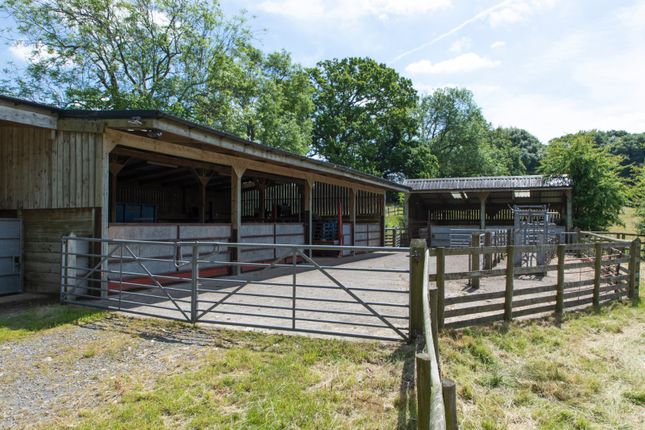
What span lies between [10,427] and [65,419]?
14.7 inches

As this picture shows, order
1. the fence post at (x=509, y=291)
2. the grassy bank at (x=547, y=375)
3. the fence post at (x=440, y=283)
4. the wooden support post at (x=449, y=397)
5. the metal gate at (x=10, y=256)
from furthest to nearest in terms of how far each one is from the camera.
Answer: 1. the metal gate at (x=10, y=256)
2. the fence post at (x=509, y=291)
3. the fence post at (x=440, y=283)
4. the grassy bank at (x=547, y=375)
5. the wooden support post at (x=449, y=397)

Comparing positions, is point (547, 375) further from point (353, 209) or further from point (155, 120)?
point (353, 209)

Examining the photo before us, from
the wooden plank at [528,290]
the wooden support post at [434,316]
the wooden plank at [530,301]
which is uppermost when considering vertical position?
the wooden support post at [434,316]

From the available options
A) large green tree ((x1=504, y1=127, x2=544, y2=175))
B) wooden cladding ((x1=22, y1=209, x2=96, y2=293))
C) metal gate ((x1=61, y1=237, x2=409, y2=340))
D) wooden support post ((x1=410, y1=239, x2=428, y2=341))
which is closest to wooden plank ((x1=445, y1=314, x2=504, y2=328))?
metal gate ((x1=61, y1=237, x2=409, y2=340))

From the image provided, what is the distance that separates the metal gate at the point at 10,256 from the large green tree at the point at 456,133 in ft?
136

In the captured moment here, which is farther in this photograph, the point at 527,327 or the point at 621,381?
the point at 527,327

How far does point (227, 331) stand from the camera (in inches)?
208

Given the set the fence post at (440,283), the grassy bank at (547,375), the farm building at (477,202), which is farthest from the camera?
the farm building at (477,202)

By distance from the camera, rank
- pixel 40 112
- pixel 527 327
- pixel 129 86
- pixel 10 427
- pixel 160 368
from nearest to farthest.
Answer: pixel 10 427
pixel 160 368
pixel 527 327
pixel 40 112
pixel 129 86

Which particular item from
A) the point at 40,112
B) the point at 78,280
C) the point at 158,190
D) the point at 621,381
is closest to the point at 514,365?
the point at 621,381

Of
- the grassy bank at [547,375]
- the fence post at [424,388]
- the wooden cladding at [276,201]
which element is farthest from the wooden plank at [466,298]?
the wooden cladding at [276,201]

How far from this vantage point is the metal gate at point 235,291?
5.09m

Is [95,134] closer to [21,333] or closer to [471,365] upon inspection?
[21,333]

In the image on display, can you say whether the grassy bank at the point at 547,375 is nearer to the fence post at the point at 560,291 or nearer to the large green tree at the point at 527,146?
the fence post at the point at 560,291
